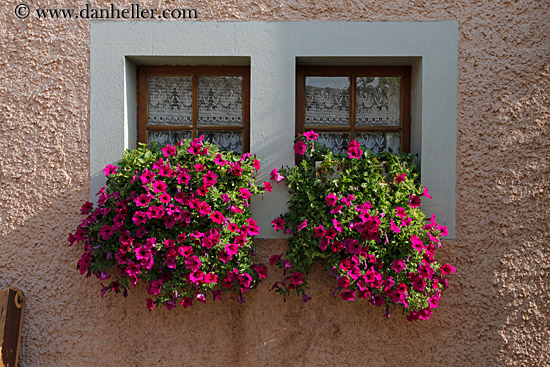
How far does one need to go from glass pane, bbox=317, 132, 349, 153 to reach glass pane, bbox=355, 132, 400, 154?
0.32ft

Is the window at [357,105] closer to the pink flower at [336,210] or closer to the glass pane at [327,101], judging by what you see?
the glass pane at [327,101]

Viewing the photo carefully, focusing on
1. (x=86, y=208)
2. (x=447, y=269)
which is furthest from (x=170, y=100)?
(x=447, y=269)

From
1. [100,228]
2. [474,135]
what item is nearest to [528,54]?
[474,135]

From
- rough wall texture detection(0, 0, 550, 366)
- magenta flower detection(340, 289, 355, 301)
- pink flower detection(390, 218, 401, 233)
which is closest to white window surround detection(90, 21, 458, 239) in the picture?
rough wall texture detection(0, 0, 550, 366)

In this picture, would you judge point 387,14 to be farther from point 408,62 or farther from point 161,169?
point 161,169

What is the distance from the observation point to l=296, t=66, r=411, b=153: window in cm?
357

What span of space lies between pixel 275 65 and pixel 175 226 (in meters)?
1.34

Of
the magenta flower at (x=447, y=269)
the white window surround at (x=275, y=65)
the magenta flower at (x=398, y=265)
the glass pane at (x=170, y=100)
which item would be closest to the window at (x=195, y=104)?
the glass pane at (x=170, y=100)

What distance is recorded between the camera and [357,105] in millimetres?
3594

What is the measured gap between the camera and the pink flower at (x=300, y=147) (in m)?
3.23

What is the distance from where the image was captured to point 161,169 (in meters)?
3.01

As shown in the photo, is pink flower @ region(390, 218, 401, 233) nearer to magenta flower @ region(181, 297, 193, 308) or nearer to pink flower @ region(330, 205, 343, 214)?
pink flower @ region(330, 205, 343, 214)

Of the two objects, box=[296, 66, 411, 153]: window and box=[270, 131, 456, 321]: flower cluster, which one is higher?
box=[296, 66, 411, 153]: window

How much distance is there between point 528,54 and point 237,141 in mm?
2191
